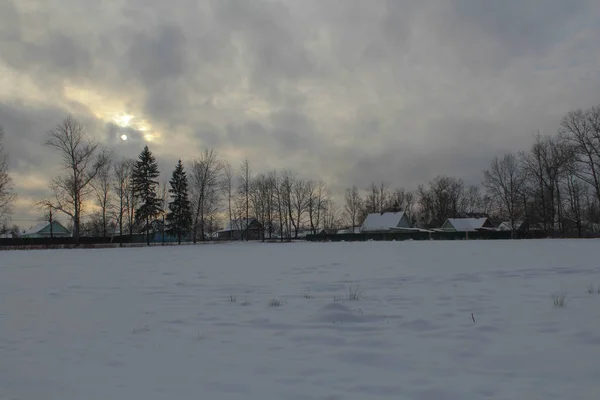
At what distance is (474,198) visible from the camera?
320 ft

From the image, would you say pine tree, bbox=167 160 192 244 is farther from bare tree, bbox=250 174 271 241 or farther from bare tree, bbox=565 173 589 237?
bare tree, bbox=565 173 589 237

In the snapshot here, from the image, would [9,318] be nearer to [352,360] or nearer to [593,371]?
[352,360]

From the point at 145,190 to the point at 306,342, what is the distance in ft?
185

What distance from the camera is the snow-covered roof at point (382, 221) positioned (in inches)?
3100

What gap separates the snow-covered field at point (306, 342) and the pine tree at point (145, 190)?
164 feet

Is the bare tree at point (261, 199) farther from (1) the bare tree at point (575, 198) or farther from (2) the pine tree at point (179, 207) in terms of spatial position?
(1) the bare tree at point (575, 198)

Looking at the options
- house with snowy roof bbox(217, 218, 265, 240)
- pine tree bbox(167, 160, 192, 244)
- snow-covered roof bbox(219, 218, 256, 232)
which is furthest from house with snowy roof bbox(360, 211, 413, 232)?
pine tree bbox(167, 160, 192, 244)

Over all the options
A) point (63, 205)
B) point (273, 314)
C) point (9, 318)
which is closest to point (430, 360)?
point (273, 314)

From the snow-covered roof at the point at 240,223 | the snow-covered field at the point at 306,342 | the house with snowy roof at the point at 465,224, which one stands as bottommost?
the snow-covered field at the point at 306,342

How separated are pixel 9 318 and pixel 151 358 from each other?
11.3 ft

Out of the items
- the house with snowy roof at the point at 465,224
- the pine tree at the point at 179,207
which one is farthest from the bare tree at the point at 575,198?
the pine tree at the point at 179,207

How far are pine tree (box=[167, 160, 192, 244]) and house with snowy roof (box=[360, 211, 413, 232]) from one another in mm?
36631

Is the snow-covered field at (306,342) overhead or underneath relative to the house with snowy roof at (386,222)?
underneath

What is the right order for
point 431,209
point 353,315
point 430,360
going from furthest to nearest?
point 431,209 → point 353,315 → point 430,360
